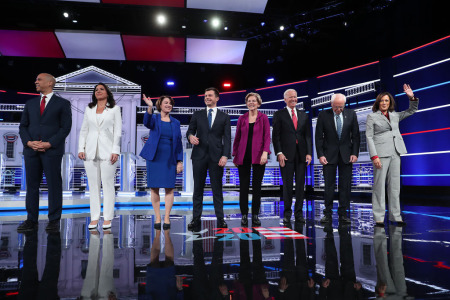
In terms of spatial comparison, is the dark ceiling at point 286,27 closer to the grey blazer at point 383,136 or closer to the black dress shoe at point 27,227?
the grey blazer at point 383,136

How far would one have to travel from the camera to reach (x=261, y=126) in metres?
3.13

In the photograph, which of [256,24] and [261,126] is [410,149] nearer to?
[256,24]

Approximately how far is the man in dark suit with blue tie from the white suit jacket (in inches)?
28.7

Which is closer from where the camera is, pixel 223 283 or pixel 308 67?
pixel 223 283

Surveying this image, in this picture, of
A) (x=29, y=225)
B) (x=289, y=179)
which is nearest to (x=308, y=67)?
(x=289, y=179)

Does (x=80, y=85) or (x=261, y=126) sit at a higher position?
(x=80, y=85)

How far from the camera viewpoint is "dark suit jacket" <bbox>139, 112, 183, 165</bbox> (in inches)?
115

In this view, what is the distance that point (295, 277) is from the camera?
4.69ft

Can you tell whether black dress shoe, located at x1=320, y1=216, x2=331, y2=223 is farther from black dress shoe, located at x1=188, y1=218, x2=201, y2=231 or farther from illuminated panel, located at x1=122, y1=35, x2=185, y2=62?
illuminated panel, located at x1=122, y1=35, x2=185, y2=62

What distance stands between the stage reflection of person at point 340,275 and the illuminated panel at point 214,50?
7789 mm

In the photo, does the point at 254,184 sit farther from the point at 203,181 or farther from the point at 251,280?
the point at 251,280

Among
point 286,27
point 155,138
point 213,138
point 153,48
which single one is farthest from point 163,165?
point 153,48

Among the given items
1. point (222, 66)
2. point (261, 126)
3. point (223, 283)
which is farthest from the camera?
point (222, 66)

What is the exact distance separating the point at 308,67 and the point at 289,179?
8.80m
